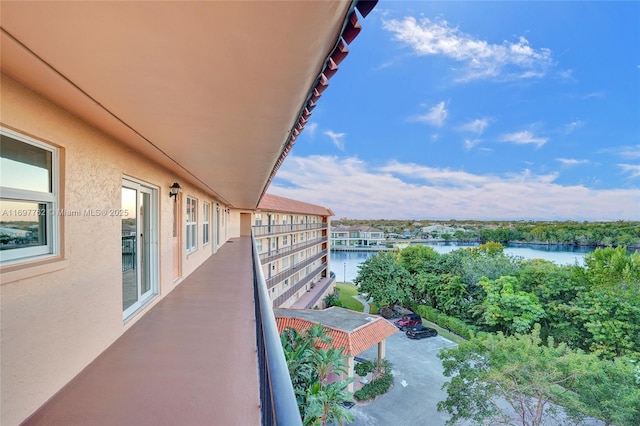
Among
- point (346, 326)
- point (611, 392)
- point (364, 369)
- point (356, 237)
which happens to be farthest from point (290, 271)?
point (356, 237)

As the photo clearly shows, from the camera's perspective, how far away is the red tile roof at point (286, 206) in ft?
65.9

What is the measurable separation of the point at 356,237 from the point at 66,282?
218 ft

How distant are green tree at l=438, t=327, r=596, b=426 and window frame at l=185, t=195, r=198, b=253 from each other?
34.8 feet

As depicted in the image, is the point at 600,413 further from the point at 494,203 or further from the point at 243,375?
the point at 494,203

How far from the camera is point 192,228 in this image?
741 cm

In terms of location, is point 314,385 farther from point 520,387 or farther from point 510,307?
point 510,307

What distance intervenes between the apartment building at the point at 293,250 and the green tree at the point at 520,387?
13.0m

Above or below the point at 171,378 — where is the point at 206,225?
above

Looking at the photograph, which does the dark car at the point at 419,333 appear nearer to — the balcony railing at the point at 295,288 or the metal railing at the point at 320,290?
the metal railing at the point at 320,290

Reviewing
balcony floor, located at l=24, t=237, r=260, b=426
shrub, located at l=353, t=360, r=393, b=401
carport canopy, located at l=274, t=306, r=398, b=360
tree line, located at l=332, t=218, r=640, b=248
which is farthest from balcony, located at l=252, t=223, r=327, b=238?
tree line, located at l=332, t=218, r=640, b=248

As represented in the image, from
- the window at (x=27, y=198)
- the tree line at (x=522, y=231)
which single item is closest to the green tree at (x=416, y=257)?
the tree line at (x=522, y=231)

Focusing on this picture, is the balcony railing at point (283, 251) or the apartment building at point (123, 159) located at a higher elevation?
the apartment building at point (123, 159)

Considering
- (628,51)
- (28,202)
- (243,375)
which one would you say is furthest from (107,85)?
(628,51)

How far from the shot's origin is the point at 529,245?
61.8 metres
